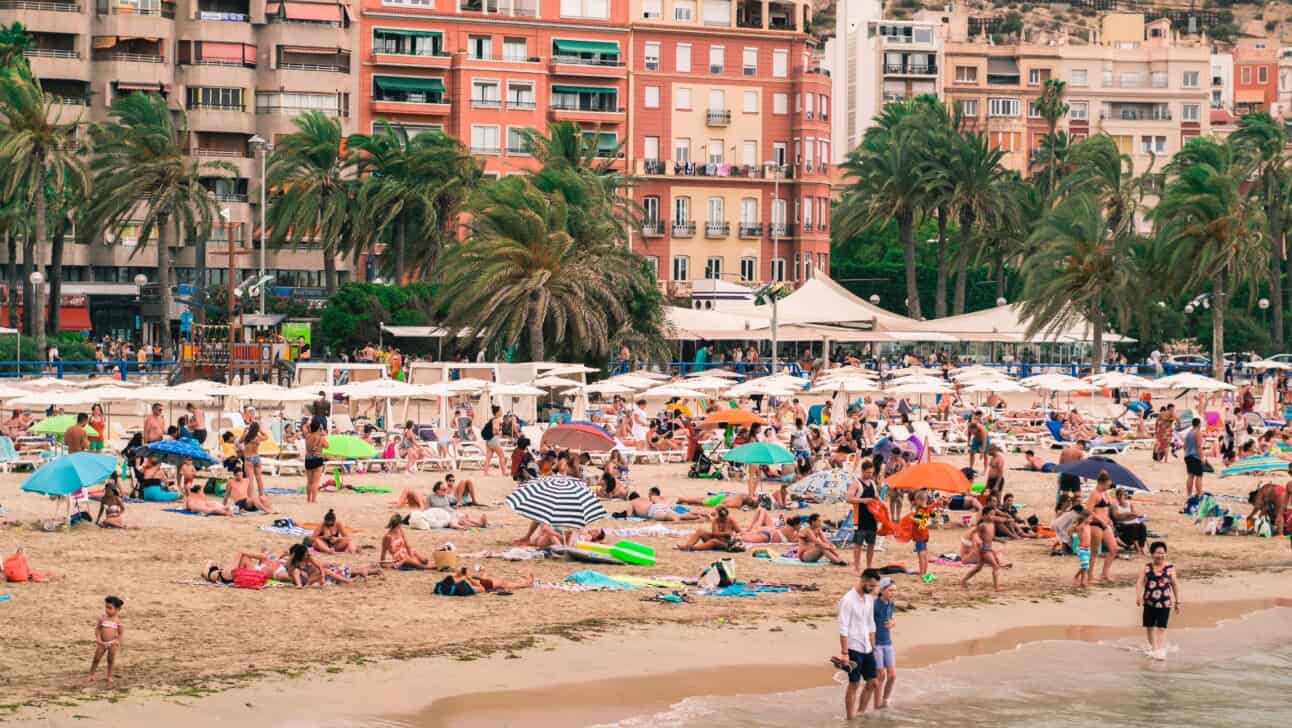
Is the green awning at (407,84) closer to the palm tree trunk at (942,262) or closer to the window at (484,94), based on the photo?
the window at (484,94)


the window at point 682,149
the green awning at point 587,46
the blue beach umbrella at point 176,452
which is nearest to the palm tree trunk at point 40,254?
the green awning at point 587,46

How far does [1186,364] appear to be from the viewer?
233ft

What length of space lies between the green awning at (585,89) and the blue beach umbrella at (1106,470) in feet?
225

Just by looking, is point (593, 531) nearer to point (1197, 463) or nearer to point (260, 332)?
point (1197, 463)

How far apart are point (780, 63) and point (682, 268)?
11.7 meters

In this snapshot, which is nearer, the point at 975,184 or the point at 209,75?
the point at 975,184

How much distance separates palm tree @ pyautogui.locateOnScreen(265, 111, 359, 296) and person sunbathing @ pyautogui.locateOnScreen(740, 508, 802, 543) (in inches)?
1959

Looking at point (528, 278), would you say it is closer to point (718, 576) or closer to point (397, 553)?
point (397, 553)

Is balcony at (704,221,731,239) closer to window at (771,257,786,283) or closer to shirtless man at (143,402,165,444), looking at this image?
window at (771,257,786,283)

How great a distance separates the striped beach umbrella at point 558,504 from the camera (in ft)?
73.3

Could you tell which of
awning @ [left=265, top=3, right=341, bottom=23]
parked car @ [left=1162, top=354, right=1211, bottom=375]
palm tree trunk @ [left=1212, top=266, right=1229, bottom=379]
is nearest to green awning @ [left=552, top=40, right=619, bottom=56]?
awning @ [left=265, top=3, right=341, bottom=23]

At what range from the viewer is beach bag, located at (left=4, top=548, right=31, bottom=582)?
65.8ft

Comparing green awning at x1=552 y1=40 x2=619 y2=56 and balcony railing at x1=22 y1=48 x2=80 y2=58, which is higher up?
green awning at x1=552 y1=40 x2=619 y2=56

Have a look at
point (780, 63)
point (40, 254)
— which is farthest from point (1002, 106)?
point (40, 254)
